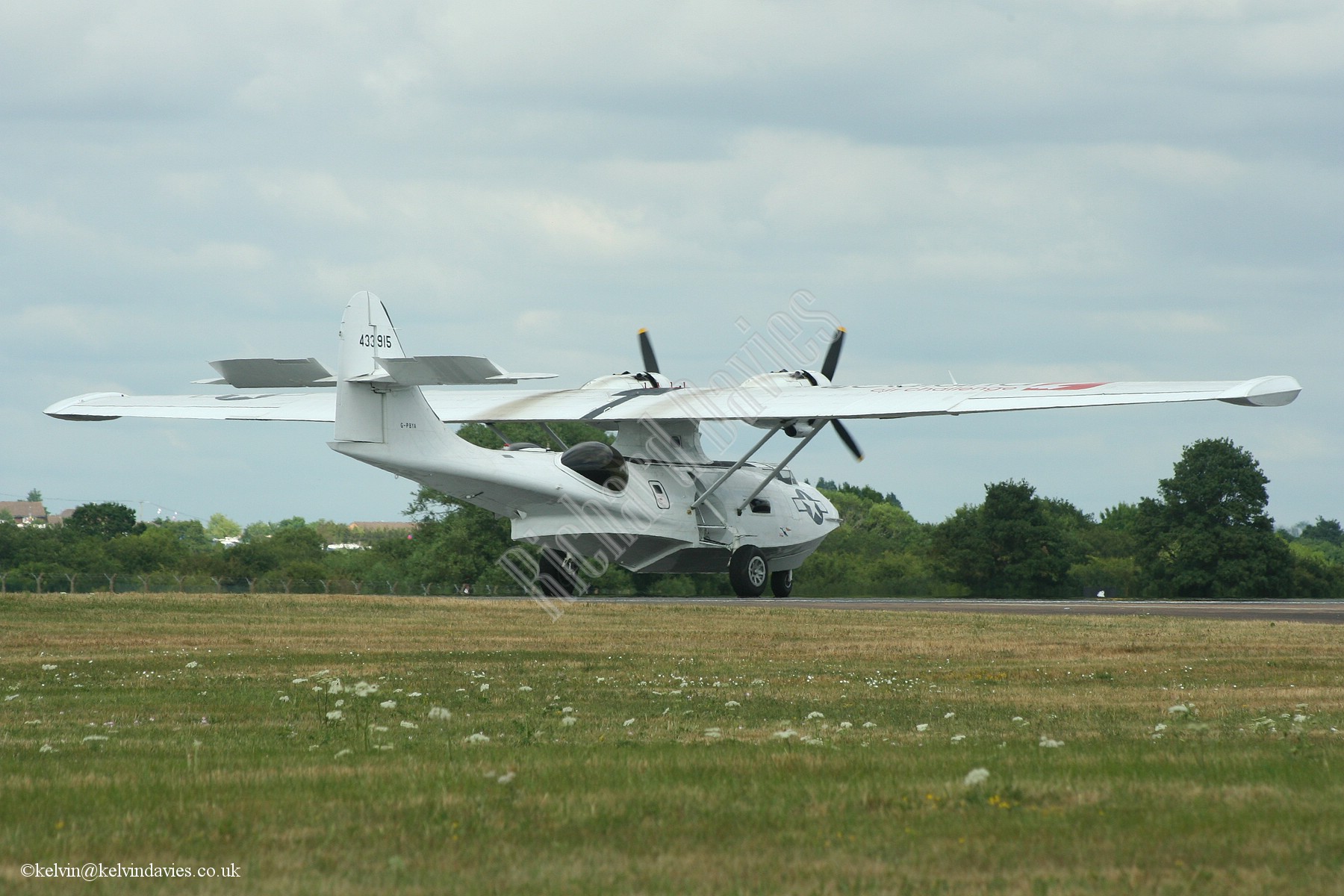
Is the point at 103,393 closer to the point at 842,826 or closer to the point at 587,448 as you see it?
the point at 587,448

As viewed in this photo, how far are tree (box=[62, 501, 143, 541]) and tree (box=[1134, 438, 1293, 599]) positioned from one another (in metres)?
79.7

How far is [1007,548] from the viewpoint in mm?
73812

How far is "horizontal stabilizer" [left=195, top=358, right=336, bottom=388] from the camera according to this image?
27.5 meters

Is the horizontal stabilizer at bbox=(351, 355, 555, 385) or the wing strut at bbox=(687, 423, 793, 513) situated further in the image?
the wing strut at bbox=(687, 423, 793, 513)

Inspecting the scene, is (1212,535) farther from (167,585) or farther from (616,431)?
(167,585)

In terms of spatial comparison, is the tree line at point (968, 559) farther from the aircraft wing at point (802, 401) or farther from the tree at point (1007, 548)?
the aircraft wing at point (802, 401)

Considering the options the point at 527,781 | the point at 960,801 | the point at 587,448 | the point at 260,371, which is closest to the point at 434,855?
the point at 527,781

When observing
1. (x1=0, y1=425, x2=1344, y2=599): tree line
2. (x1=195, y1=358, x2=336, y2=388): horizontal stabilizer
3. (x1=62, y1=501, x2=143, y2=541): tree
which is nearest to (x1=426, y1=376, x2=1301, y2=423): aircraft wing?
(x1=195, y1=358, x2=336, y2=388): horizontal stabilizer

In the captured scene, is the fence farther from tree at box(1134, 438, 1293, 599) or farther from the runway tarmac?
tree at box(1134, 438, 1293, 599)

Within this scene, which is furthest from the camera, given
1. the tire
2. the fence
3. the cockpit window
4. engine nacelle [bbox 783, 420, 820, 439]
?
the fence

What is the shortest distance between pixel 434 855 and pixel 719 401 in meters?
31.4

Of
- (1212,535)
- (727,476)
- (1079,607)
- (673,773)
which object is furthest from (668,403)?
(1212,535)

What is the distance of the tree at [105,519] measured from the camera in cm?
11412

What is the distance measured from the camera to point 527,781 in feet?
26.3
